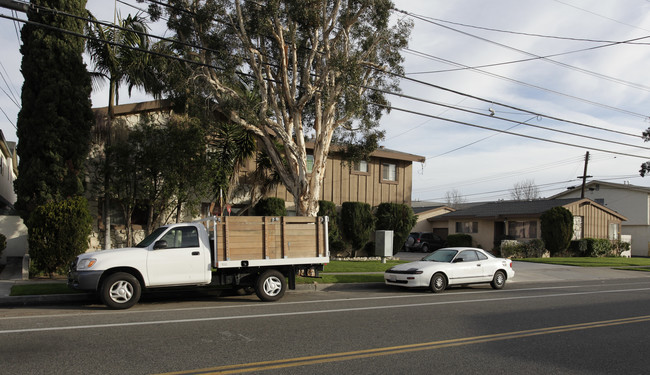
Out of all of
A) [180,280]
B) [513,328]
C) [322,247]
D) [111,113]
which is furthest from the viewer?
[111,113]

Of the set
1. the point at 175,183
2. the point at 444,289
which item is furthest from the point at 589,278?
the point at 175,183

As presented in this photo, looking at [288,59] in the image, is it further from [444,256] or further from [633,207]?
[633,207]

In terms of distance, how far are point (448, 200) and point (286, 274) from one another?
108315mm

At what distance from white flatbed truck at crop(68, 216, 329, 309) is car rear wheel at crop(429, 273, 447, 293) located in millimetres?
3655

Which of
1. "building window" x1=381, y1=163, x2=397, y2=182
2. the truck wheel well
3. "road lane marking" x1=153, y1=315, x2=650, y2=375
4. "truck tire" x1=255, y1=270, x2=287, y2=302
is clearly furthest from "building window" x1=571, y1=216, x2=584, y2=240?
the truck wheel well

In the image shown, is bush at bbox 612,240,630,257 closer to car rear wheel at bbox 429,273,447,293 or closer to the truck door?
car rear wheel at bbox 429,273,447,293

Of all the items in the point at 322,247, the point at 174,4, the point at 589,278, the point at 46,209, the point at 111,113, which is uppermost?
the point at 174,4

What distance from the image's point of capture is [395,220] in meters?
24.7

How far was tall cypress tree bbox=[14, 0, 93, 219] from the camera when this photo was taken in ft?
48.2

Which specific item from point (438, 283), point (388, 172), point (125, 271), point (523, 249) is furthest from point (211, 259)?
point (523, 249)

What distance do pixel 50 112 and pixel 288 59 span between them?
766 centimetres

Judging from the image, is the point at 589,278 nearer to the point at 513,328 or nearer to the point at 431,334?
the point at 513,328

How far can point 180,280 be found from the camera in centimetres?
1059

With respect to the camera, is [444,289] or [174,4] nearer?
[444,289]
